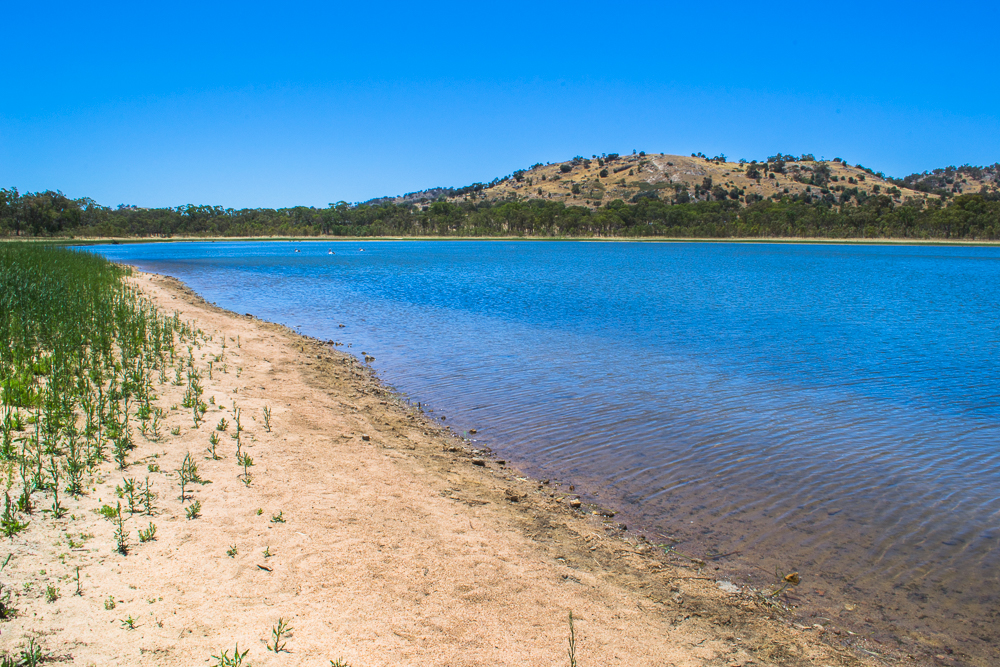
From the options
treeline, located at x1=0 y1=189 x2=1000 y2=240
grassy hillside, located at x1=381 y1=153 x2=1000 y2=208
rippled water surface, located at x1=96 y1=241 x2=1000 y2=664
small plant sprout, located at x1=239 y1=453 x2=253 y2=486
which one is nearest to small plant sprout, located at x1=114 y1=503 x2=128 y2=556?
small plant sprout, located at x1=239 y1=453 x2=253 y2=486

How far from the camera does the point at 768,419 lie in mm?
9633

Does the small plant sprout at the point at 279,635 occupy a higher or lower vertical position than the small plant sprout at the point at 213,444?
lower

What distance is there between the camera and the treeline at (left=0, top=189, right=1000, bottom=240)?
9650 centimetres

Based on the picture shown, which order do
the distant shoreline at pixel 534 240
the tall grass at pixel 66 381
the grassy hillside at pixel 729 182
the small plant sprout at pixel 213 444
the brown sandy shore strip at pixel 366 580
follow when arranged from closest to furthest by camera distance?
1. the brown sandy shore strip at pixel 366 580
2. the tall grass at pixel 66 381
3. the small plant sprout at pixel 213 444
4. the distant shoreline at pixel 534 240
5. the grassy hillside at pixel 729 182

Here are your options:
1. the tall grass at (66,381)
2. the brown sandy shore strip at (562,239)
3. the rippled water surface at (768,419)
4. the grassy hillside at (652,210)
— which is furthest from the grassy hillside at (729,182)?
the tall grass at (66,381)

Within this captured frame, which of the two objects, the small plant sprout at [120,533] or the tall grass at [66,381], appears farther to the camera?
the tall grass at [66,381]

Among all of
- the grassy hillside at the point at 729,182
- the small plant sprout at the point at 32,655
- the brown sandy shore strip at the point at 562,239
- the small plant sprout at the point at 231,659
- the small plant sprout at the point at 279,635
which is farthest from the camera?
the grassy hillside at the point at 729,182

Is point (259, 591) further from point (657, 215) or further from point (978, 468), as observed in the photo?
point (657, 215)

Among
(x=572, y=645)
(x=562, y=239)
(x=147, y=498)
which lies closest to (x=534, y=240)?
(x=562, y=239)

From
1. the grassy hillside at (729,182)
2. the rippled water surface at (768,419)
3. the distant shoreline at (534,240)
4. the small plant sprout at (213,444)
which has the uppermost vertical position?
the grassy hillside at (729,182)

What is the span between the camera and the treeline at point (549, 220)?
9650 centimetres

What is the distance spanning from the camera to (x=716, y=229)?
109438 millimetres

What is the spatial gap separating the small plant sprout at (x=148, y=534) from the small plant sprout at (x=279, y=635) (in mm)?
1527

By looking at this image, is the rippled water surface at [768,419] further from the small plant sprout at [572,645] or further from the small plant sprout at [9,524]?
the small plant sprout at [9,524]
